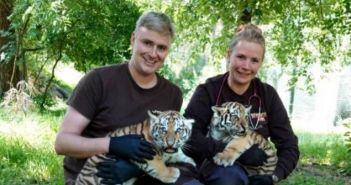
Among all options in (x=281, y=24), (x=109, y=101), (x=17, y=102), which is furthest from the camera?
(x=17, y=102)

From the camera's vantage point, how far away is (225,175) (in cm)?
300

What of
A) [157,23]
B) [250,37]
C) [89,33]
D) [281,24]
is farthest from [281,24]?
[157,23]

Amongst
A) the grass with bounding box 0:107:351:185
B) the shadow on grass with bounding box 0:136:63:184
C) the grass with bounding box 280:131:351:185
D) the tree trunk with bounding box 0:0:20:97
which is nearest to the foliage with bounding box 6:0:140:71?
the tree trunk with bounding box 0:0:20:97

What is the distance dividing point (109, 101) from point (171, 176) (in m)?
0.56

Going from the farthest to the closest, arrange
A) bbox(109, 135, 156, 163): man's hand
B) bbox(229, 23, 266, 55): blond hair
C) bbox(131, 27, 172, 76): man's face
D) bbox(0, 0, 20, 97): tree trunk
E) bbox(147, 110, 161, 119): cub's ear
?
bbox(0, 0, 20, 97): tree trunk
bbox(229, 23, 266, 55): blond hair
bbox(131, 27, 172, 76): man's face
bbox(147, 110, 161, 119): cub's ear
bbox(109, 135, 156, 163): man's hand

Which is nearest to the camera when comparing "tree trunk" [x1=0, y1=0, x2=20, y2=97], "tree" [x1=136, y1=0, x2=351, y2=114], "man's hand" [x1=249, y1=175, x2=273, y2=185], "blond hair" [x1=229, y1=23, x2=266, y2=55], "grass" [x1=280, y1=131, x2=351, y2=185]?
"man's hand" [x1=249, y1=175, x2=273, y2=185]

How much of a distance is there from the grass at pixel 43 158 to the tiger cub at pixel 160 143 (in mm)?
1932

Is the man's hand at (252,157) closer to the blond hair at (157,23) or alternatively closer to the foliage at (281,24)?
the blond hair at (157,23)

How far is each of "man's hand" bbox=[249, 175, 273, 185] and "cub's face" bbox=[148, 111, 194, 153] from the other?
0.55m

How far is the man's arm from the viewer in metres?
2.82

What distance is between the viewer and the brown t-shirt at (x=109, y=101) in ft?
9.57

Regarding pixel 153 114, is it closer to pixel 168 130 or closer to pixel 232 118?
pixel 168 130

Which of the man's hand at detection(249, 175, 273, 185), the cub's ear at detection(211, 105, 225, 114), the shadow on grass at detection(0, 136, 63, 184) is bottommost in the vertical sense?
the shadow on grass at detection(0, 136, 63, 184)

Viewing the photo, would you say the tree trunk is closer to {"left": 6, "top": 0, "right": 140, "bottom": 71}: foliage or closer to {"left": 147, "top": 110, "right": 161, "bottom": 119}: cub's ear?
{"left": 6, "top": 0, "right": 140, "bottom": 71}: foliage
